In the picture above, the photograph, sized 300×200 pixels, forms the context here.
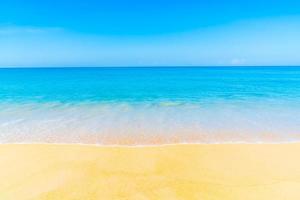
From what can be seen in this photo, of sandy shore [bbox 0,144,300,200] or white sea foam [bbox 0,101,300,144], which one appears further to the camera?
white sea foam [bbox 0,101,300,144]

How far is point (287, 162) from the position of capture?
166 inches

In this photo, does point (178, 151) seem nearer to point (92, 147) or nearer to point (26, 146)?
point (92, 147)

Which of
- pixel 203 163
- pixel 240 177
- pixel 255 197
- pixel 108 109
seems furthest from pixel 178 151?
pixel 108 109

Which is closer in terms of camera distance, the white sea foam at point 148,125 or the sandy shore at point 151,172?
the sandy shore at point 151,172

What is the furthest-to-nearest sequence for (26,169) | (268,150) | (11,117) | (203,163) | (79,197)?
(11,117)
(268,150)
(203,163)
(26,169)
(79,197)

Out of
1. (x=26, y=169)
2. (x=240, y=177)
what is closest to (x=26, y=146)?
(x=26, y=169)

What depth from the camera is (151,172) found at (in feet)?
12.3

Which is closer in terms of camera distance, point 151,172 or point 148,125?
point 151,172

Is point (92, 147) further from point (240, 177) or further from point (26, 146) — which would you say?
point (240, 177)

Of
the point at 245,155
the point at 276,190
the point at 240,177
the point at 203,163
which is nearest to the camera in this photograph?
the point at 276,190

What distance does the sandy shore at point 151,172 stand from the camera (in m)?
3.17

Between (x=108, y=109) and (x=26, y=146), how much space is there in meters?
4.90

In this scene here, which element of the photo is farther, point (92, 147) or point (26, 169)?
point (92, 147)

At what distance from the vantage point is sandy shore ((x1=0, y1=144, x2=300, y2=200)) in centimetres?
317
